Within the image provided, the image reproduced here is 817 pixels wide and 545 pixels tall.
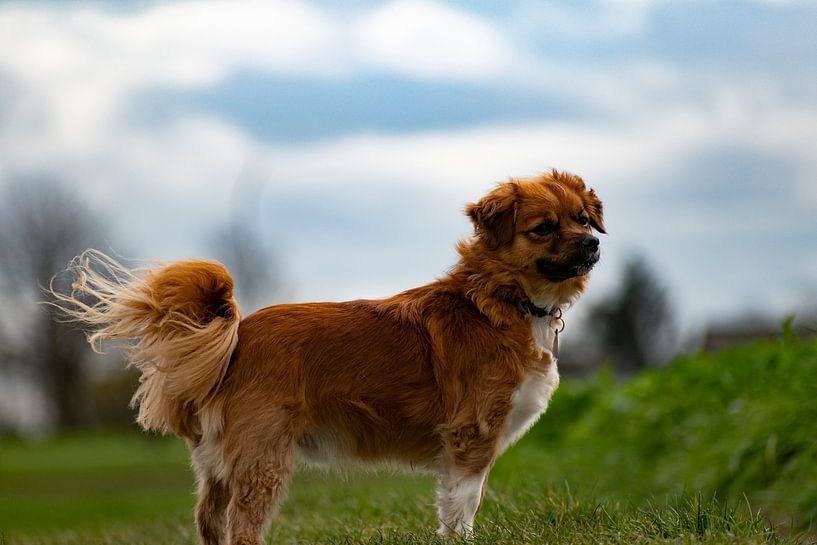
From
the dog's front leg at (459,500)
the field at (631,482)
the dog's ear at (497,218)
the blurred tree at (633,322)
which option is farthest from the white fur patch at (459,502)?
the blurred tree at (633,322)

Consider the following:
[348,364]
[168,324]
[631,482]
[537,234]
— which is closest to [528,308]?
[537,234]

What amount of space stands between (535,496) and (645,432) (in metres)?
5.94

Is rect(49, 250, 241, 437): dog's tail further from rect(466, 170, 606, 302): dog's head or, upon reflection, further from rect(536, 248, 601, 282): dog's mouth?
rect(536, 248, 601, 282): dog's mouth

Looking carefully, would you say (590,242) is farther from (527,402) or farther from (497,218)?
(527,402)

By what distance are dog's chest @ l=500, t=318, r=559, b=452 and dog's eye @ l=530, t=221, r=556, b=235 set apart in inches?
22.3

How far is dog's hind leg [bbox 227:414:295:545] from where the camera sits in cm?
551

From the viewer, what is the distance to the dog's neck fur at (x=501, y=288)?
6.25 meters

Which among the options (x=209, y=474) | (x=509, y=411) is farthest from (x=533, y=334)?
(x=209, y=474)

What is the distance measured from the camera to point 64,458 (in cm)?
3222

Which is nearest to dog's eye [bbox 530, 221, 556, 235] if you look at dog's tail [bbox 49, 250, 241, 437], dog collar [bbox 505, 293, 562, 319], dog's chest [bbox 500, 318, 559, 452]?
dog collar [bbox 505, 293, 562, 319]

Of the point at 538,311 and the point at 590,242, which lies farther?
the point at 538,311

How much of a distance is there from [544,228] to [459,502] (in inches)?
71.7

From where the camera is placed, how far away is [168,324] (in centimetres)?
595

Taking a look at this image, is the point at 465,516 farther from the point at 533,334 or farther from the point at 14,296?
the point at 14,296
